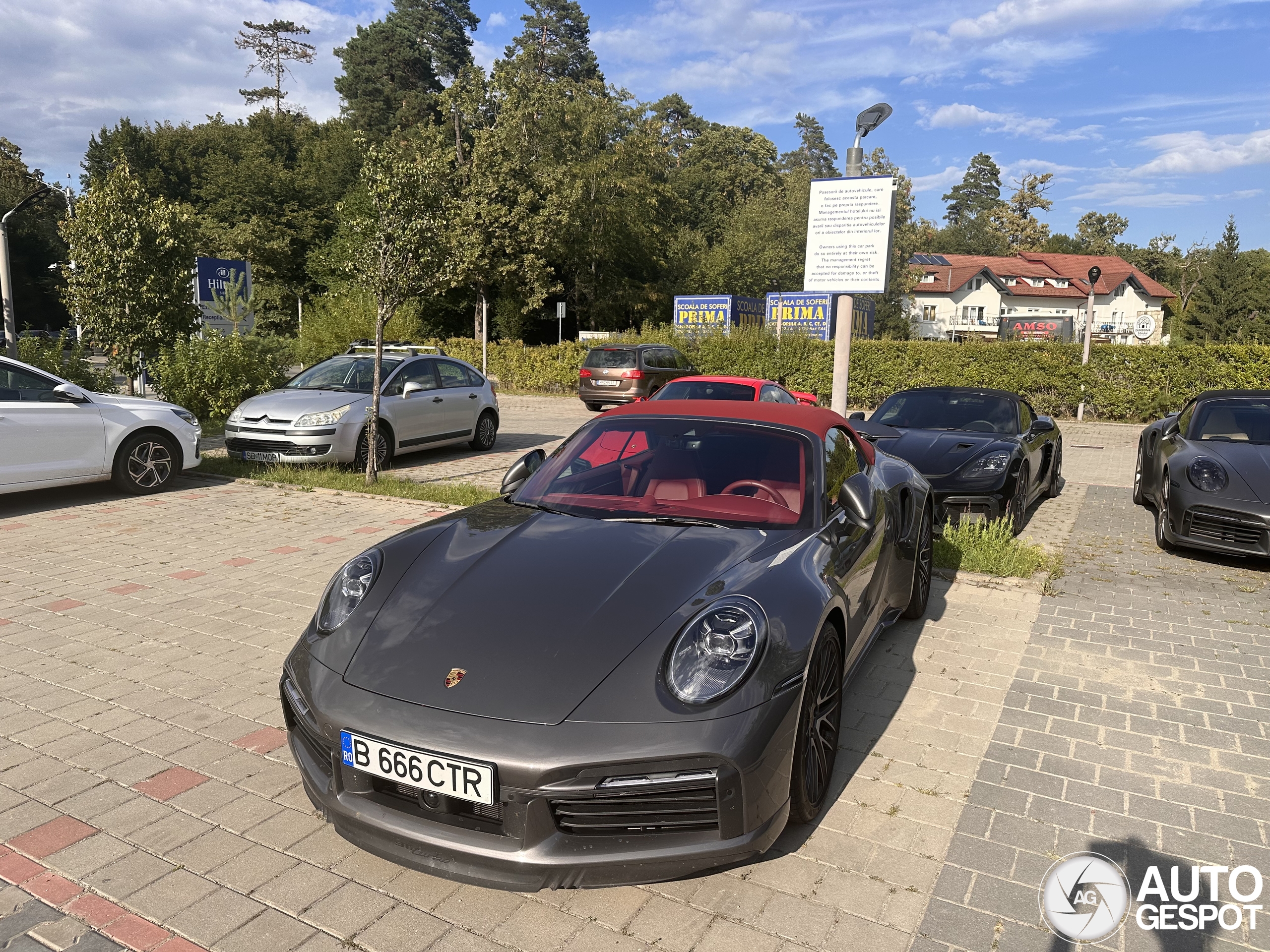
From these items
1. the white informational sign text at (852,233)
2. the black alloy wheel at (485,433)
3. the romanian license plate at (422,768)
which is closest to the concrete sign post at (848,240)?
the white informational sign text at (852,233)

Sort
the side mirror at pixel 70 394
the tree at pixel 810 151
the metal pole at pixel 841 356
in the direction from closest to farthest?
the side mirror at pixel 70 394 → the metal pole at pixel 841 356 → the tree at pixel 810 151

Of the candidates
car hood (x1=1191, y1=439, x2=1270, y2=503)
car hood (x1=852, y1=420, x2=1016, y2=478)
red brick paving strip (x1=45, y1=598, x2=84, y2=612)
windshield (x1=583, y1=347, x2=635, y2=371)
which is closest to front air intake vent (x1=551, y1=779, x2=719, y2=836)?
red brick paving strip (x1=45, y1=598, x2=84, y2=612)

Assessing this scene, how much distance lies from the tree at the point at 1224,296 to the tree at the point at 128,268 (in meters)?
53.4

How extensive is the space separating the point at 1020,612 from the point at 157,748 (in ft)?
17.4

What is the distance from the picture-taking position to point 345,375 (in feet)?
39.1

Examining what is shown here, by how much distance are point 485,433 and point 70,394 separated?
20.6 feet

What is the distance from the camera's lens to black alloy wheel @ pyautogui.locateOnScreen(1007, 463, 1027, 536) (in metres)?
8.19

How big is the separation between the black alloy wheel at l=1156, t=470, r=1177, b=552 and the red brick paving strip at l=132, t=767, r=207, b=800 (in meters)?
7.78

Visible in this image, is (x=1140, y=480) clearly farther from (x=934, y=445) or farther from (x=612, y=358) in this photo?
(x=612, y=358)

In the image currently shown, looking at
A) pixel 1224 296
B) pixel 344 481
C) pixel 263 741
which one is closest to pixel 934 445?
pixel 344 481

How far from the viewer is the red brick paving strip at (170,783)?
3363 mm

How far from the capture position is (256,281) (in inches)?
1994

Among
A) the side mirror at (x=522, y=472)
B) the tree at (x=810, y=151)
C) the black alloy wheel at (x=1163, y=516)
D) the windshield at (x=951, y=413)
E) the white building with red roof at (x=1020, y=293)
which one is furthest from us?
the tree at (x=810, y=151)

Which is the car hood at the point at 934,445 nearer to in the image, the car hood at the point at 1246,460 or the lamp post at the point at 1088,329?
the car hood at the point at 1246,460
